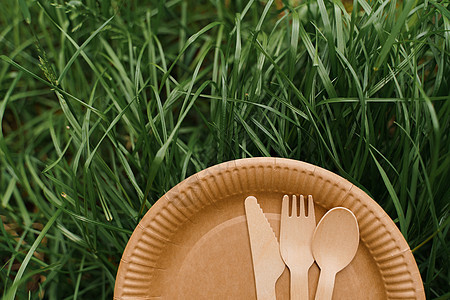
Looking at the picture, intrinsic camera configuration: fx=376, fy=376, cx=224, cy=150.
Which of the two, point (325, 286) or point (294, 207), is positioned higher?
point (294, 207)

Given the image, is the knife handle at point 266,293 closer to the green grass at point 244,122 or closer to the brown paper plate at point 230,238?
the brown paper plate at point 230,238

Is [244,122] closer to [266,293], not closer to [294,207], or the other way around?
[294,207]

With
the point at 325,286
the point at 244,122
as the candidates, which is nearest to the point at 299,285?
the point at 325,286

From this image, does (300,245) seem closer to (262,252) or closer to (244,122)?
(262,252)

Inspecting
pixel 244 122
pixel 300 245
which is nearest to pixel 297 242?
pixel 300 245

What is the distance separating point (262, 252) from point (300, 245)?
2.3 inches

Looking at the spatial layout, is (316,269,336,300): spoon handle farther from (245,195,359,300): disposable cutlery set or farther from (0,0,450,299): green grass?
(0,0,450,299): green grass

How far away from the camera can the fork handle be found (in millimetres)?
563

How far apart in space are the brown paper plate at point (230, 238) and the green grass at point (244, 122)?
0.05 m

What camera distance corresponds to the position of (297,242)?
1.89 ft

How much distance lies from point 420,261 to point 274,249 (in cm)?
31

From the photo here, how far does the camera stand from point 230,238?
0.59 meters

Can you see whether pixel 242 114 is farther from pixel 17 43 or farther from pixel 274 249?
pixel 17 43

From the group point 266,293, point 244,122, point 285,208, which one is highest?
point 244,122
